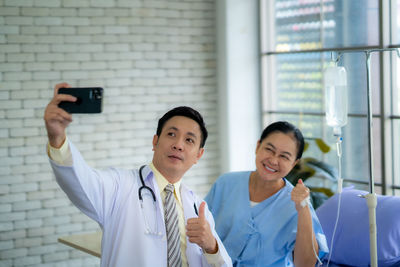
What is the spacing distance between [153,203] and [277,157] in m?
0.91

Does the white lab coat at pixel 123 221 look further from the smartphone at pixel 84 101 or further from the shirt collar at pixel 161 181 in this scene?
the smartphone at pixel 84 101

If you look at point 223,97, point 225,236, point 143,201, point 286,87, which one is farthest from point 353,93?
point 143,201

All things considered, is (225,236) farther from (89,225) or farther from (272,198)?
(89,225)

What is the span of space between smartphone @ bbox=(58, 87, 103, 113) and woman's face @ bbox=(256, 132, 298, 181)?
1.35 metres

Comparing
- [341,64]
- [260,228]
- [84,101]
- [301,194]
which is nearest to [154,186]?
[84,101]

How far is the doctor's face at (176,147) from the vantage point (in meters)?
2.16

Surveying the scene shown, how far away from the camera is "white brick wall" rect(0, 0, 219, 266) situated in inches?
178

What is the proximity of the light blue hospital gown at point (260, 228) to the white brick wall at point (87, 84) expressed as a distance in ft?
6.91

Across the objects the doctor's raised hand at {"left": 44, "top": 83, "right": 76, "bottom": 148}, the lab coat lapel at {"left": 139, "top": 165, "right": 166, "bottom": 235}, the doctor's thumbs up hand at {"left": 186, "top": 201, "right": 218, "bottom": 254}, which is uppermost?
the doctor's raised hand at {"left": 44, "top": 83, "right": 76, "bottom": 148}

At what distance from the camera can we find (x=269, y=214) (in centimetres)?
284

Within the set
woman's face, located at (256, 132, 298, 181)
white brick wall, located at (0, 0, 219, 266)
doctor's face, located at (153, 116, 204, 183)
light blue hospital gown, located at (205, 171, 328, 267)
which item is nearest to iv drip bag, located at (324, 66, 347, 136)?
woman's face, located at (256, 132, 298, 181)

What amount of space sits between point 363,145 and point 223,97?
141 centimetres

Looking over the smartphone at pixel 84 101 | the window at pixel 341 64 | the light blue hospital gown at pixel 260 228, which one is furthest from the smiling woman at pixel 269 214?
the smartphone at pixel 84 101

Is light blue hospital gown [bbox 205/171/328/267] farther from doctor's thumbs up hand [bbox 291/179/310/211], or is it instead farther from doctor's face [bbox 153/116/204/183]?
doctor's face [bbox 153/116/204/183]
